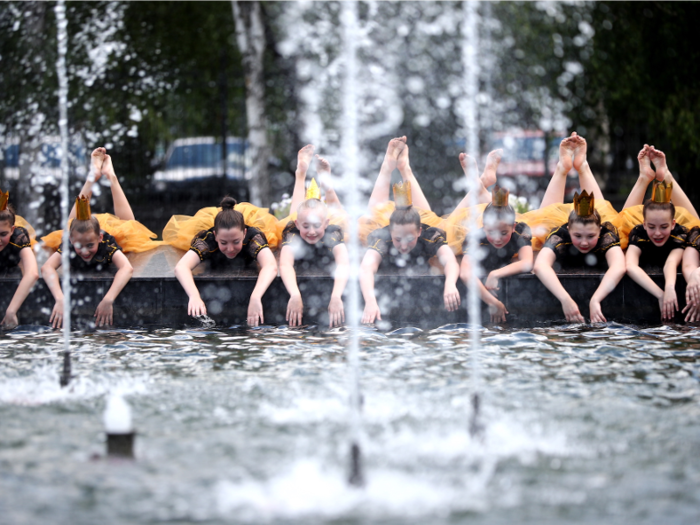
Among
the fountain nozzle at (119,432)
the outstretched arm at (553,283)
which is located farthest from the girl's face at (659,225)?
the fountain nozzle at (119,432)

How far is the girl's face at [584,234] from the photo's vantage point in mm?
5691

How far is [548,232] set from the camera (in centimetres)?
624

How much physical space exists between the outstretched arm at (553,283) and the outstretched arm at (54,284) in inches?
128

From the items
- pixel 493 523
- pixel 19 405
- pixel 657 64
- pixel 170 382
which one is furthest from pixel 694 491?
pixel 657 64

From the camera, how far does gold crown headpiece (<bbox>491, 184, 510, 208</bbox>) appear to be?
5.65 metres

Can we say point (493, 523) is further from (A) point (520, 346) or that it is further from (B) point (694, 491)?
(A) point (520, 346)

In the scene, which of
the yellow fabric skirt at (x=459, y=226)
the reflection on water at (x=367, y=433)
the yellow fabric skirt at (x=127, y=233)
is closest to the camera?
the reflection on water at (x=367, y=433)

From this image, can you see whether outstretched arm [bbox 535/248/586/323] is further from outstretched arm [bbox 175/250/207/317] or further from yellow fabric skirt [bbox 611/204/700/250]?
outstretched arm [bbox 175/250/207/317]

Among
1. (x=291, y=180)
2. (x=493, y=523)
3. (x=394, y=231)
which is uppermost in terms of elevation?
(x=291, y=180)

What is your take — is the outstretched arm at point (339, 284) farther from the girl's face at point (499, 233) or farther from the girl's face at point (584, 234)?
the girl's face at point (584, 234)

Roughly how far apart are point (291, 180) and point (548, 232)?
25.5ft

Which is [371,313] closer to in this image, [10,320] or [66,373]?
[66,373]

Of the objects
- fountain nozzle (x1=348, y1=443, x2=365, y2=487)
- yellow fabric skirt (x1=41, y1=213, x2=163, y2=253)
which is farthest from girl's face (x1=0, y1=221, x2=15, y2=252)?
fountain nozzle (x1=348, y1=443, x2=365, y2=487)

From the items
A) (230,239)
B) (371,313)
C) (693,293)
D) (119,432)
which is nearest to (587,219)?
(693,293)
